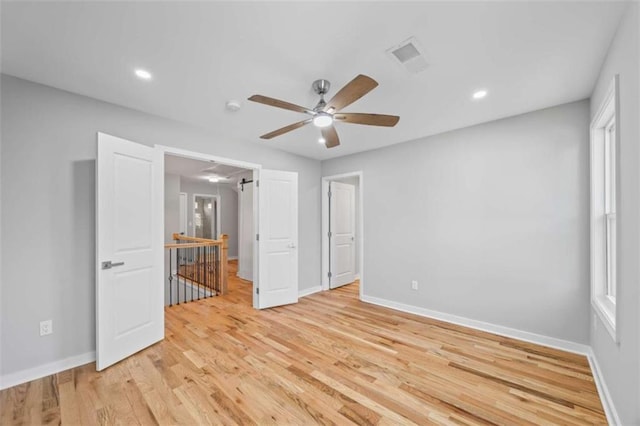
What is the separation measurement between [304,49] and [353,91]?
0.48 m

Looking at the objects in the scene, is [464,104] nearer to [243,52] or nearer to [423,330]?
[243,52]

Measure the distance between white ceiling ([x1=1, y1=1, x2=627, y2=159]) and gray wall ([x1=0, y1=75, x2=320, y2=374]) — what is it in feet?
0.74

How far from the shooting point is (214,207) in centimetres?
890

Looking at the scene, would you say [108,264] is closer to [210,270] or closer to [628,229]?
[210,270]

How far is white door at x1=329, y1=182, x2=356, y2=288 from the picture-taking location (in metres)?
5.16

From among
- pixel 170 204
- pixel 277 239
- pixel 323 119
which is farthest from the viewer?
pixel 170 204

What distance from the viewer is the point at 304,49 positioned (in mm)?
1820

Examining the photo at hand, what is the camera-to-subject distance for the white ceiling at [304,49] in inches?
59.4

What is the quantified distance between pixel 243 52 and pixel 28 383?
125 inches

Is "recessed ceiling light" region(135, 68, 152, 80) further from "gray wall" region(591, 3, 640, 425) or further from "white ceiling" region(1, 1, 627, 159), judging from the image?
"gray wall" region(591, 3, 640, 425)

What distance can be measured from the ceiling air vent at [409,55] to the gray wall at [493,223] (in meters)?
1.76

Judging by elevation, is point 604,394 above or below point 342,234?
below

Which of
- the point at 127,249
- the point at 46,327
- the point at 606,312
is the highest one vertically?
the point at 127,249

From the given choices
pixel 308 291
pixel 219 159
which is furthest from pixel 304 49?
pixel 308 291
